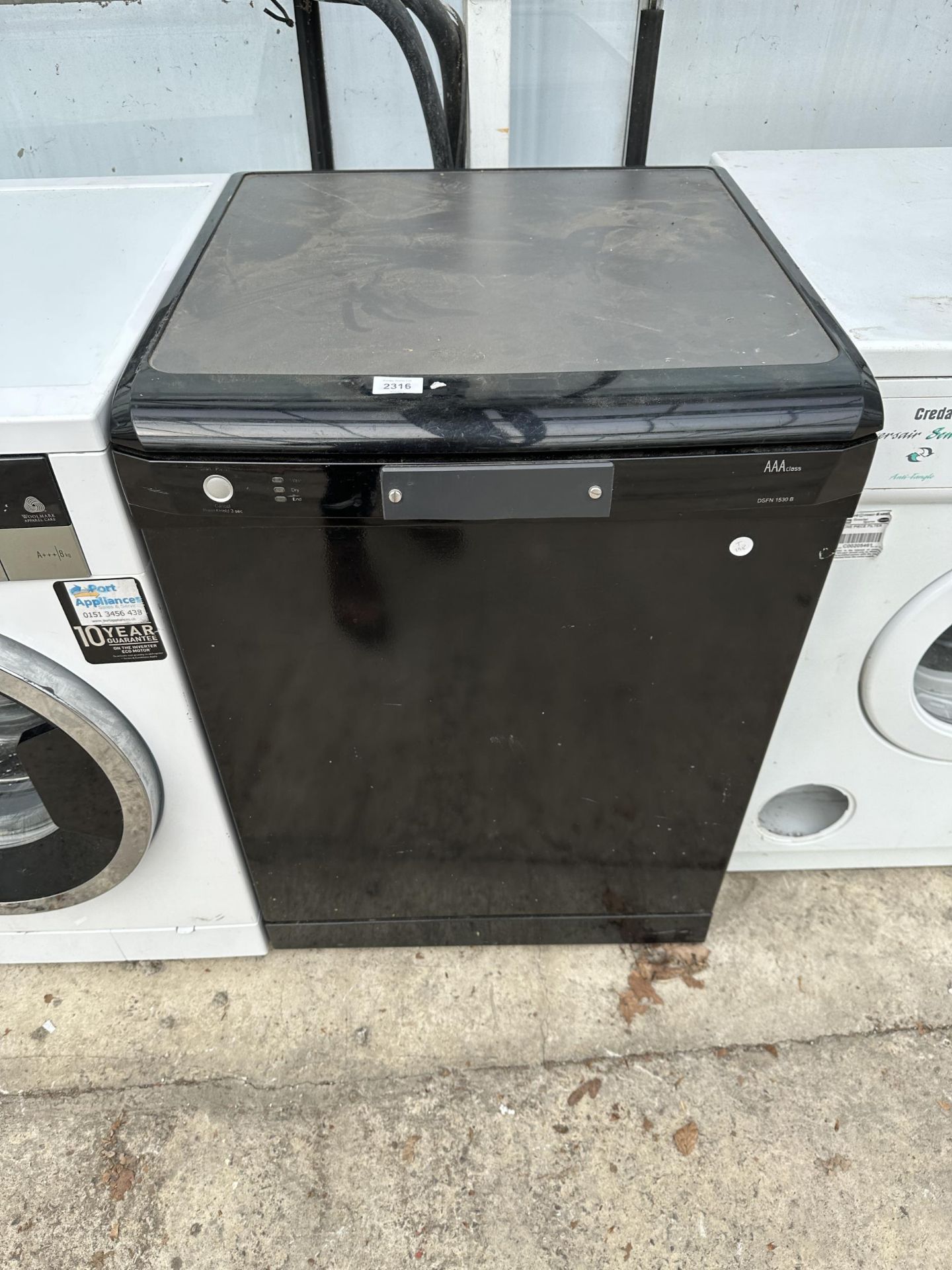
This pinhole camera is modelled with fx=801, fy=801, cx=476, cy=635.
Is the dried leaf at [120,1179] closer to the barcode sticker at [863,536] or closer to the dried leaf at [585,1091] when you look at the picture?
the dried leaf at [585,1091]

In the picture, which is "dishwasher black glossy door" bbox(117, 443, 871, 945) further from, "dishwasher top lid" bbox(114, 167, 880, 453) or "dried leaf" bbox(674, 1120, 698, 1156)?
"dried leaf" bbox(674, 1120, 698, 1156)

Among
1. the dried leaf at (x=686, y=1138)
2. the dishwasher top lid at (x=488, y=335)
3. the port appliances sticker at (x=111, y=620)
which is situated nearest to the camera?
the dishwasher top lid at (x=488, y=335)

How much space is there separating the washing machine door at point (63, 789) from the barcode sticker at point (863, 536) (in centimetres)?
107

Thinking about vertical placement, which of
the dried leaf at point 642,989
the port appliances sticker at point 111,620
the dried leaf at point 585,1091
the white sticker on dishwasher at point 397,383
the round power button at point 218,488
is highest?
the white sticker on dishwasher at point 397,383

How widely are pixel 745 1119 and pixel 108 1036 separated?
3.86 ft

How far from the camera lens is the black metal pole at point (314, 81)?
1.66 m

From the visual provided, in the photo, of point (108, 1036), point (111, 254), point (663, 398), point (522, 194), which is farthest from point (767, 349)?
point (108, 1036)

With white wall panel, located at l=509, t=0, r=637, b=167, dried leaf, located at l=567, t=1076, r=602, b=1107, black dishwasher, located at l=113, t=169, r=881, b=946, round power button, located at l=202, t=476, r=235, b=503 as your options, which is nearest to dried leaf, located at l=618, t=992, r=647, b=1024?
dried leaf, located at l=567, t=1076, r=602, b=1107

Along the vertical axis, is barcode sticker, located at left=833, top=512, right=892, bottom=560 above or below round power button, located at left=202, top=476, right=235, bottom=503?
below

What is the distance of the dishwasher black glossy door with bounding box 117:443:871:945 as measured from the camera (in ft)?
3.11

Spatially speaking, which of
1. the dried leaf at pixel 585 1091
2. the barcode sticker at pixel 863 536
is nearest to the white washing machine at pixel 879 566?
the barcode sticker at pixel 863 536

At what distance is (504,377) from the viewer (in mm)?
935

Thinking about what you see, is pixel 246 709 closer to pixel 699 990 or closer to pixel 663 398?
pixel 663 398

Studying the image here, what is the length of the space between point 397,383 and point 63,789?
2.66ft
